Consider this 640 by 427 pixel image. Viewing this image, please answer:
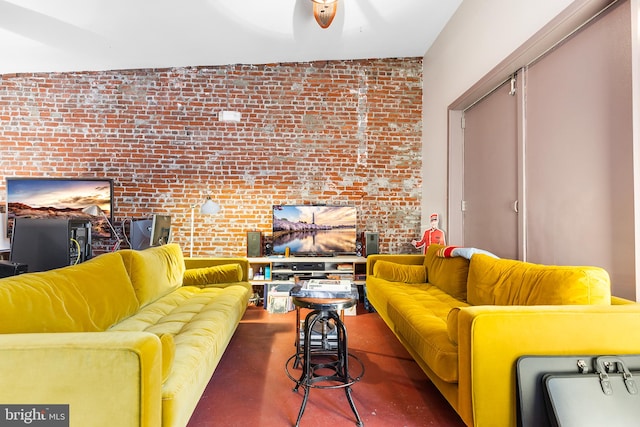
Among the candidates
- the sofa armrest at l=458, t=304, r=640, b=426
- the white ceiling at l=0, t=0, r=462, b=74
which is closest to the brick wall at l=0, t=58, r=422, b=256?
the white ceiling at l=0, t=0, r=462, b=74

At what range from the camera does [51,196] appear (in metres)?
4.36

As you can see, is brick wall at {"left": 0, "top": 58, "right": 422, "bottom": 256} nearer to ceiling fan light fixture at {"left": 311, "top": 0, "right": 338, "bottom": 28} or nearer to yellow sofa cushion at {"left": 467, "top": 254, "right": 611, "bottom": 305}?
ceiling fan light fixture at {"left": 311, "top": 0, "right": 338, "bottom": 28}

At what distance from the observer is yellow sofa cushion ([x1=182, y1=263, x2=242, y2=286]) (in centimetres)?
352

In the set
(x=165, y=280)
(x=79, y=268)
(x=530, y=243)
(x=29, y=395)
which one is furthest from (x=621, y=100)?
(x=165, y=280)

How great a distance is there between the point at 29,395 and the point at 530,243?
3.00 meters

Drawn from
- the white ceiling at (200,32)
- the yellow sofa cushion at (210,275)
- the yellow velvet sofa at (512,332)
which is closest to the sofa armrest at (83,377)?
the yellow velvet sofa at (512,332)

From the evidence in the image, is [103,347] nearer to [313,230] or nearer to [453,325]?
[453,325]

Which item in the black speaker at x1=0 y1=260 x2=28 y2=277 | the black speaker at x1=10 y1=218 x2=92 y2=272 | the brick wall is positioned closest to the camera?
the black speaker at x1=0 y1=260 x2=28 y2=277

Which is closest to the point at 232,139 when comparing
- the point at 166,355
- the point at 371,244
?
the point at 371,244

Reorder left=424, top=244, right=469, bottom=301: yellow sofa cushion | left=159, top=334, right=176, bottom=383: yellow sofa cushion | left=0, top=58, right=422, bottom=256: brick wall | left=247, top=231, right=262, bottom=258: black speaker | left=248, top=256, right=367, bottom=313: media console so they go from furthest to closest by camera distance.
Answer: left=0, top=58, right=422, bottom=256: brick wall → left=247, top=231, right=262, bottom=258: black speaker → left=248, top=256, right=367, bottom=313: media console → left=424, top=244, right=469, bottom=301: yellow sofa cushion → left=159, top=334, right=176, bottom=383: yellow sofa cushion

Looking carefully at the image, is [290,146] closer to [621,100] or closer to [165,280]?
[165,280]

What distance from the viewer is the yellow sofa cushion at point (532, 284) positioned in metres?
1.73

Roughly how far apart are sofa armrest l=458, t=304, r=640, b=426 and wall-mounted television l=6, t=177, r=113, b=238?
454cm

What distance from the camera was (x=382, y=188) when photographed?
188 inches
